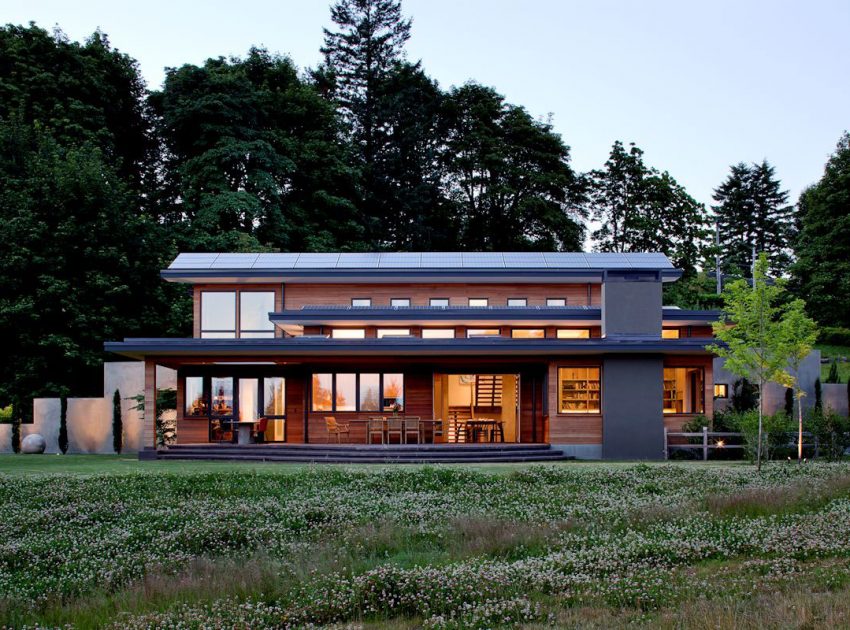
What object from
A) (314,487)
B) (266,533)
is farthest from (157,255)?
(266,533)

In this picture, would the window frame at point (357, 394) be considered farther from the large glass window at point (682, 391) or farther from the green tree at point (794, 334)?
the green tree at point (794, 334)

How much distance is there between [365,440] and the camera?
29.2 metres

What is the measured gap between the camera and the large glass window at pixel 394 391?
29422 millimetres

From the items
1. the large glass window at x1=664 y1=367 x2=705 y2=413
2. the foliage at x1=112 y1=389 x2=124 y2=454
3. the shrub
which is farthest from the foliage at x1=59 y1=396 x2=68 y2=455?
the shrub

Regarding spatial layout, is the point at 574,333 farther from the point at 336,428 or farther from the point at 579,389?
the point at 336,428

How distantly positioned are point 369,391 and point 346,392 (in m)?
0.75

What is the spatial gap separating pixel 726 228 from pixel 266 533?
61.7 m

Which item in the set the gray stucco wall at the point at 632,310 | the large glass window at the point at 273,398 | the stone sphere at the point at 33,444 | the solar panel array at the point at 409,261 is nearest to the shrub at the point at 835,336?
the solar panel array at the point at 409,261

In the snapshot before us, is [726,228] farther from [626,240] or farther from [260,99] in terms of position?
[260,99]

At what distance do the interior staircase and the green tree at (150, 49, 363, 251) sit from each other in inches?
605

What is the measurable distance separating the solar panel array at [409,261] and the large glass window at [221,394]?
5.03m

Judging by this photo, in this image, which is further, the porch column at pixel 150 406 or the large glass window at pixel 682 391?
the large glass window at pixel 682 391

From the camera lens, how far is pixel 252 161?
4653 centimetres

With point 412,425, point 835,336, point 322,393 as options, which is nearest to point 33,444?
point 322,393
